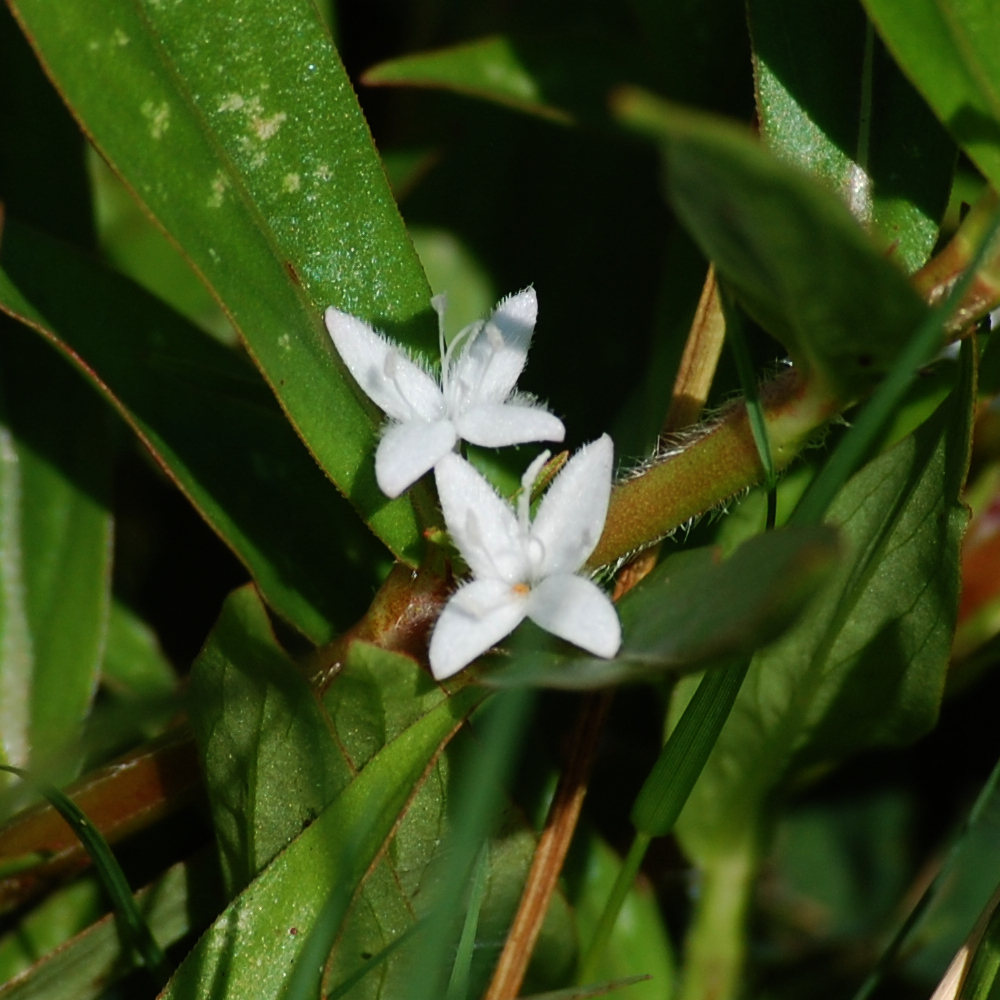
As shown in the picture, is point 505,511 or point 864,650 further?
point 864,650

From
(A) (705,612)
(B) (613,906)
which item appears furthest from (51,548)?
(A) (705,612)

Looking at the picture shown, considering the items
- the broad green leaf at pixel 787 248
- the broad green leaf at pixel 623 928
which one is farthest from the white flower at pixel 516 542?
the broad green leaf at pixel 623 928

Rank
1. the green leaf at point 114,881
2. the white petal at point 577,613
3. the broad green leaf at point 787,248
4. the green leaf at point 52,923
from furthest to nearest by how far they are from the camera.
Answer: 1. the green leaf at point 52,923
2. the green leaf at point 114,881
3. the white petal at point 577,613
4. the broad green leaf at point 787,248

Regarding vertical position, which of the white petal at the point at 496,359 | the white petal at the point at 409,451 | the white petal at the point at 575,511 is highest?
the white petal at the point at 496,359

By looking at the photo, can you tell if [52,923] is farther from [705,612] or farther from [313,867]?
[705,612]

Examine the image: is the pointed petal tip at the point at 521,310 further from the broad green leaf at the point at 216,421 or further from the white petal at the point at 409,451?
the broad green leaf at the point at 216,421

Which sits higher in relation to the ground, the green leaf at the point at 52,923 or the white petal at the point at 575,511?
the white petal at the point at 575,511
